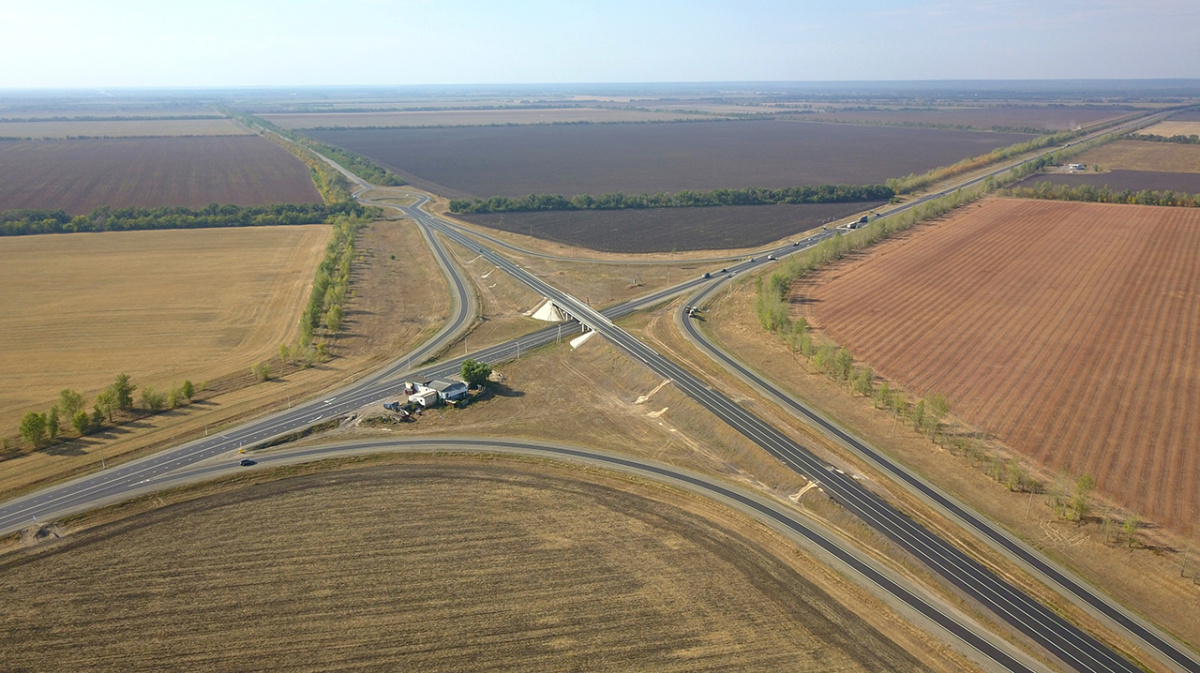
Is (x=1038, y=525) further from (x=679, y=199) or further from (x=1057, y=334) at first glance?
(x=679, y=199)

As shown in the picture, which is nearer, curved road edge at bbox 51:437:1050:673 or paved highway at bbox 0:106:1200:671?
curved road edge at bbox 51:437:1050:673

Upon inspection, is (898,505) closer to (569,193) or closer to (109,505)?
(109,505)

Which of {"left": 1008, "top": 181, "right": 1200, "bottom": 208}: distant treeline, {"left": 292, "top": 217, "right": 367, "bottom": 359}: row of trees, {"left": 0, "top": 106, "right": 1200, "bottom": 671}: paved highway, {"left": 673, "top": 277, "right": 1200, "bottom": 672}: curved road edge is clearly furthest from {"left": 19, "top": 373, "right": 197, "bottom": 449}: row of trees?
{"left": 1008, "top": 181, "right": 1200, "bottom": 208}: distant treeline

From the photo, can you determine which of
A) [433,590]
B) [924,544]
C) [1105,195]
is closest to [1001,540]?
[924,544]

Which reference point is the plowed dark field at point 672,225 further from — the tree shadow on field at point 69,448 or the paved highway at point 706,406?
the tree shadow on field at point 69,448

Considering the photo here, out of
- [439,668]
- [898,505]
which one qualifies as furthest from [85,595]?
[898,505]

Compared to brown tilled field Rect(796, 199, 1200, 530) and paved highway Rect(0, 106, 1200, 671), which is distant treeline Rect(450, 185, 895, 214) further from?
paved highway Rect(0, 106, 1200, 671)

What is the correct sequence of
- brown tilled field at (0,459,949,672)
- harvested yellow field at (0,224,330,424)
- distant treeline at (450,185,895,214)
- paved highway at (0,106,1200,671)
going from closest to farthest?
brown tilled field at (0,459,949,672) < paved highway at (0,106,1200,671) < harvested yellow field at (0,224,330,424) < distant treeline at (450,185,895,214)

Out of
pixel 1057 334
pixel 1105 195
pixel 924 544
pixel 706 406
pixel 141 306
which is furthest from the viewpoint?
pixel 1105 195
